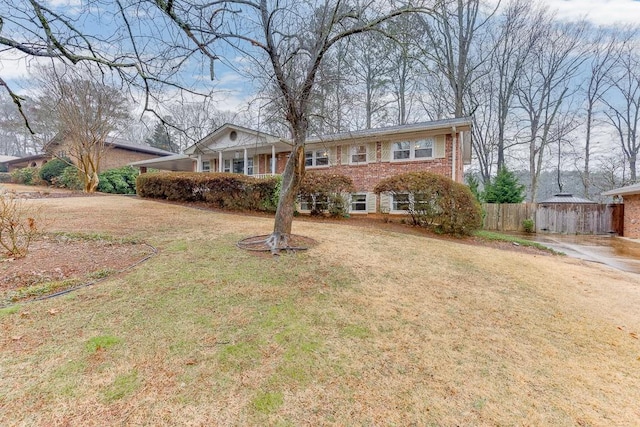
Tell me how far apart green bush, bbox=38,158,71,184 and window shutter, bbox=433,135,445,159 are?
85.4ft

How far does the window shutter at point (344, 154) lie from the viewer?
15172 millimetres

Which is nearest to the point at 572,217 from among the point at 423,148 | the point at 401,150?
the point at 423,148

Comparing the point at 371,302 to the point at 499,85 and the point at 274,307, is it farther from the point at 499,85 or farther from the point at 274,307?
the point at 499,85

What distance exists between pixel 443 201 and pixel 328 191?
13.7 ft

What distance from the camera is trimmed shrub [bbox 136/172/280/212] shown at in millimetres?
12000

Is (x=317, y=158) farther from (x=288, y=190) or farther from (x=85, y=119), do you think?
(x=85, y=119)

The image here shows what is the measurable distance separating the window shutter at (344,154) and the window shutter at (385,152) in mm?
Result: 1814

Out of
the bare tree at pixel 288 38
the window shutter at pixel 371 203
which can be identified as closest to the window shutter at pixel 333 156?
the window shutter at pixel 371 203

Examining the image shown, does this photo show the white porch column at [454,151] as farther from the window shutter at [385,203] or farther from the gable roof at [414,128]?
the window shutter at [385,203]

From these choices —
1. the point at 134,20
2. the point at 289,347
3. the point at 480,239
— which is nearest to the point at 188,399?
the point at 289,347

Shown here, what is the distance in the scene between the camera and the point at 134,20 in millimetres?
4602

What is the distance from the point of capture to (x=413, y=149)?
13.7m

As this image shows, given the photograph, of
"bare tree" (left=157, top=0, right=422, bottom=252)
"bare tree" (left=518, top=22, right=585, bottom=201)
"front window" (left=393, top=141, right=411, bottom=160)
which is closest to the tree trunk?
"bare tree" (left=157, top=0, right=422, bottom=252)

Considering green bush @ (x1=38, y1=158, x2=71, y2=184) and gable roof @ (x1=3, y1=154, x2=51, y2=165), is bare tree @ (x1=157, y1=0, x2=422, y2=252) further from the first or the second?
gable roof @ (x1=3, y1=154, x2=51, y2=165)
